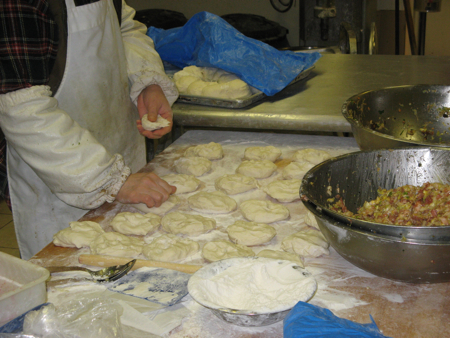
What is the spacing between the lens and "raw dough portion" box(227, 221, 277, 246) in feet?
4.80

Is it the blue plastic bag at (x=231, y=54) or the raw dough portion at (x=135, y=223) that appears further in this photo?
the blue plastic bag at (x=231, y=54)

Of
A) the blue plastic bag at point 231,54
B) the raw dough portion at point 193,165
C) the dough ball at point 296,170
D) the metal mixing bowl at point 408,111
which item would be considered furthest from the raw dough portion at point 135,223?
the blue plastic bag at point 231,54

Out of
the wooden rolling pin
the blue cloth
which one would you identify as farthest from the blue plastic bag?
the blue cloth

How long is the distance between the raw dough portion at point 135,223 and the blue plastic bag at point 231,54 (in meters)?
1.30

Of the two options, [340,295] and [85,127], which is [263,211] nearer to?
[340,295]

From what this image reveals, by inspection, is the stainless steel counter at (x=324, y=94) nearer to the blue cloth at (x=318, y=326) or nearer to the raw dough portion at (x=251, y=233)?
the raw dough portion at (x=251, y=233)

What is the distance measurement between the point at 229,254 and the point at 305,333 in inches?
20.5

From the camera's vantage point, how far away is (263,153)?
7.01 feet

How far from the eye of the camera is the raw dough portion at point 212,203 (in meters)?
1.69

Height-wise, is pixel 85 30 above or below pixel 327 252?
above

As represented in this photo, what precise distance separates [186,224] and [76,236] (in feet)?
1.26

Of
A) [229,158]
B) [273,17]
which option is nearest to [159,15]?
[273,17]

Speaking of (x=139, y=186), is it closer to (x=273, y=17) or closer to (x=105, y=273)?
(x=105, y=273)

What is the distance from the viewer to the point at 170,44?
3098mm
